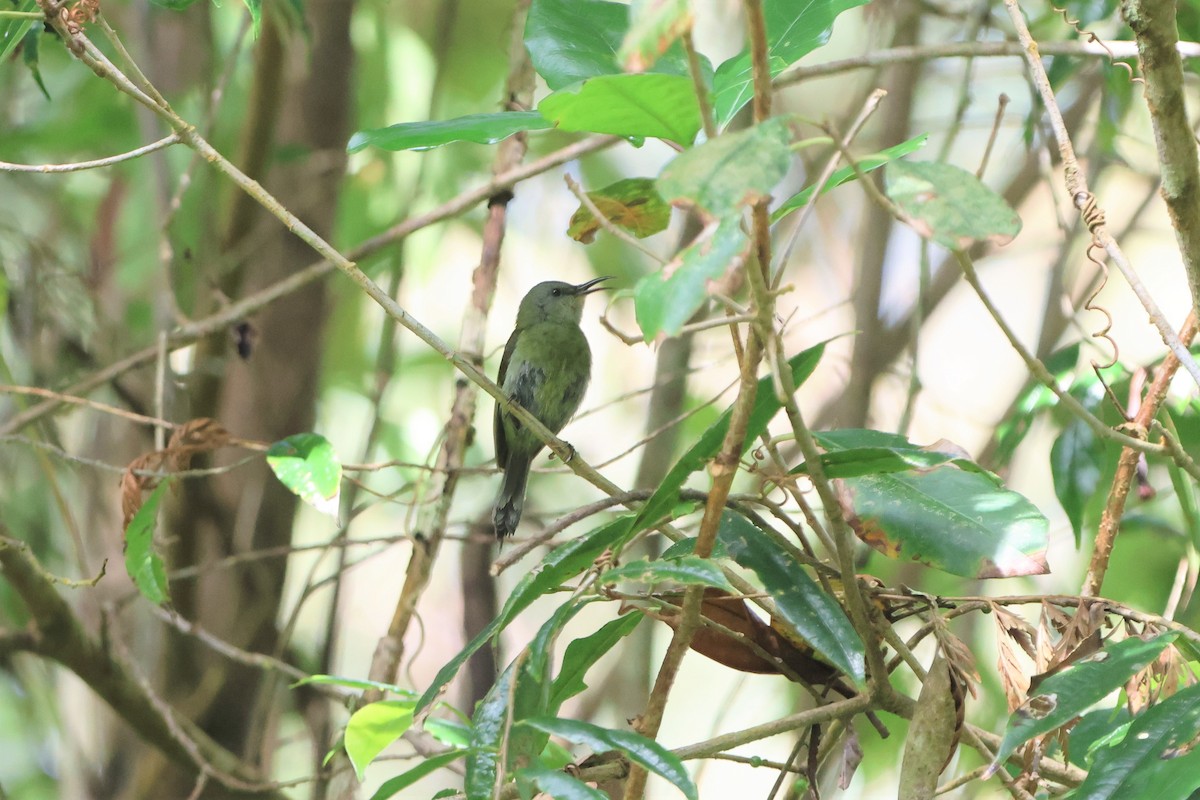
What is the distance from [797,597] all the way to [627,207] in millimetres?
756

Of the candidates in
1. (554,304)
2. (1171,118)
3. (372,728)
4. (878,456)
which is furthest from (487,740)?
(554,304)

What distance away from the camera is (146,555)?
198 cm

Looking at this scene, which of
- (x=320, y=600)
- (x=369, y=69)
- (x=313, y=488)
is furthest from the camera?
(x=320, y=600)

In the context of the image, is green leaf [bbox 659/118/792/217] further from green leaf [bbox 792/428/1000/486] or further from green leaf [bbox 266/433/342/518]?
green leaf [bbox 266/433/342/518]

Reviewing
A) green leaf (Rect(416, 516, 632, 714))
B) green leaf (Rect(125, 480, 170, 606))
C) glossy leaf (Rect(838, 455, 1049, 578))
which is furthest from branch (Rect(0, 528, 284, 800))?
glossy leaf (Rect(838, 455, 1049, 578))

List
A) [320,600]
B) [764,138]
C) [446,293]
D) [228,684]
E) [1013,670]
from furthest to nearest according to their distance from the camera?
[446,293], [320,600], [228,684], [1013,670], [764,138]

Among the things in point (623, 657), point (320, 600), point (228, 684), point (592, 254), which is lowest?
point (623, 657)

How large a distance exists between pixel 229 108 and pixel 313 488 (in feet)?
7.72

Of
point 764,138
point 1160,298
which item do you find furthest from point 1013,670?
point 1160,298

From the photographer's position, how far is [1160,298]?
4.59m

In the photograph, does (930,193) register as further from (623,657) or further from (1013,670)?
(623,657)

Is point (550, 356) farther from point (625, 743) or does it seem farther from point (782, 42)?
point (625, 743)

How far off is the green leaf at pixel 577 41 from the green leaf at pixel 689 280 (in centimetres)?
63

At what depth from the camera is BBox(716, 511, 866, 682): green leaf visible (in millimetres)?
1209
